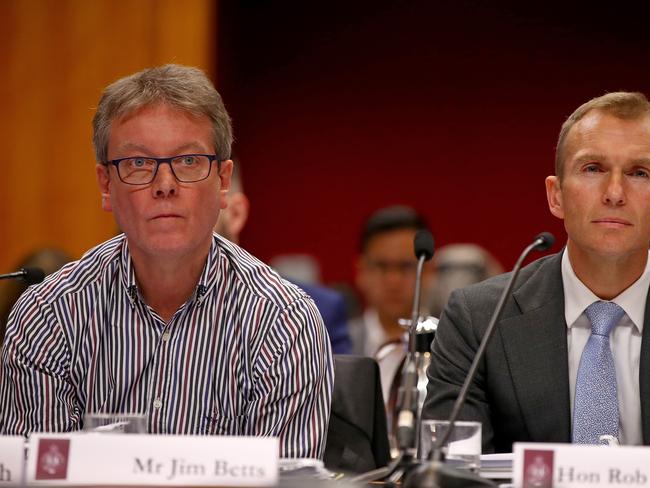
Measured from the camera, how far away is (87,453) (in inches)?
69.5

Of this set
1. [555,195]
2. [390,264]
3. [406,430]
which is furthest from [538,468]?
[390,264]

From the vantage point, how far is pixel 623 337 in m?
2.55

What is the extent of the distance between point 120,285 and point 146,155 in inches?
13.3

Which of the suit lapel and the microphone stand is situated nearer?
the microphone stand

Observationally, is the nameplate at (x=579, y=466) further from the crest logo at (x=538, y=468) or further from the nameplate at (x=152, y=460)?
the nameplate at (x=152, y=460)

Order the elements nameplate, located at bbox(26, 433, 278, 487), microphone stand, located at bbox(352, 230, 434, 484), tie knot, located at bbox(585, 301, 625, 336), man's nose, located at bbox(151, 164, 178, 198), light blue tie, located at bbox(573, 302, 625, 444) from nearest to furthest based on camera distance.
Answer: nameplate, located at bbox(26, 433, 278, 487) → microphone stand, located at bbox(352, 230, 434, 484) → man's nose, located at bbox(151, 164, 178, 198) → light blue tie, located at bbox(573, 302, 625, 444) → tie knot, located at bbox(585, 301, 625, 336)

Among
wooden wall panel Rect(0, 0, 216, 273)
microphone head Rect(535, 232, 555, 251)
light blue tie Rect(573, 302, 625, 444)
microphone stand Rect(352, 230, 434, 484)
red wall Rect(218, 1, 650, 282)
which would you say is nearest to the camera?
microphone stand Rect(352, 230, 434, 484)

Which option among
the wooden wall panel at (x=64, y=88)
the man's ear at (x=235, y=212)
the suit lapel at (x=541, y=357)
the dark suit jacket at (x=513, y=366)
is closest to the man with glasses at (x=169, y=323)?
the dark suit jacket at (x=513, y=366)

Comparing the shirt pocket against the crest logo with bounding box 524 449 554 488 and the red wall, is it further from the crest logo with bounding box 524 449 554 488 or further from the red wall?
the red wall

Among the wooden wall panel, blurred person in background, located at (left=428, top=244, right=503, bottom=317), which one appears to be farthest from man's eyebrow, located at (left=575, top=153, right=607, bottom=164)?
the wooden wall panel

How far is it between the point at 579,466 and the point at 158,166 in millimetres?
1130

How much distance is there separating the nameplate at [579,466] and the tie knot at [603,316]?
796 mm

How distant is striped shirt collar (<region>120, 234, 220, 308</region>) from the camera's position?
2.48 m

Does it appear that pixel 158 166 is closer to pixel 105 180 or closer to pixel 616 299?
pixel 105 180
